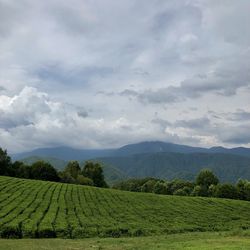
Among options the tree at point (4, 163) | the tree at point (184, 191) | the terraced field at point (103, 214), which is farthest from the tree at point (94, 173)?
the terraced field at point (103, 214)

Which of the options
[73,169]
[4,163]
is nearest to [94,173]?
[73,169]

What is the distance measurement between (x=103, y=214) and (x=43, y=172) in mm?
85837

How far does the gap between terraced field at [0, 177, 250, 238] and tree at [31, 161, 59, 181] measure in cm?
5425

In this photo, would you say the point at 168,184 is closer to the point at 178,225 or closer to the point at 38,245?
the point at 178,225

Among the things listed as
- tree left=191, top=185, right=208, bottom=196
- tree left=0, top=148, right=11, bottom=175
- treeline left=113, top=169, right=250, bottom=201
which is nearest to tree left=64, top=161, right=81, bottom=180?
tree left=0, top=148, right=11, bottom=175

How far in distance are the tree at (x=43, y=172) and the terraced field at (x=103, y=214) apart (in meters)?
54.2

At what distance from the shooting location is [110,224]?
52781 mm

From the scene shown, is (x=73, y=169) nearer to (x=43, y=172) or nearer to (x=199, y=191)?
(x=43, y=172)

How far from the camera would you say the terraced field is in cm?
4719

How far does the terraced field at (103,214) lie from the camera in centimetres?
4719

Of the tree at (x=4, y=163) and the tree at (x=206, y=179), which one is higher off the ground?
the tree at (x=4, y=163)

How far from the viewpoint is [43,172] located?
14325cm

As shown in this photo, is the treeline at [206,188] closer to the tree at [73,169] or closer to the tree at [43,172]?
the tree at [73,169]

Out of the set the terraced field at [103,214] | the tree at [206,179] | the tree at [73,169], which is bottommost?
the terraced field at [103,214]
